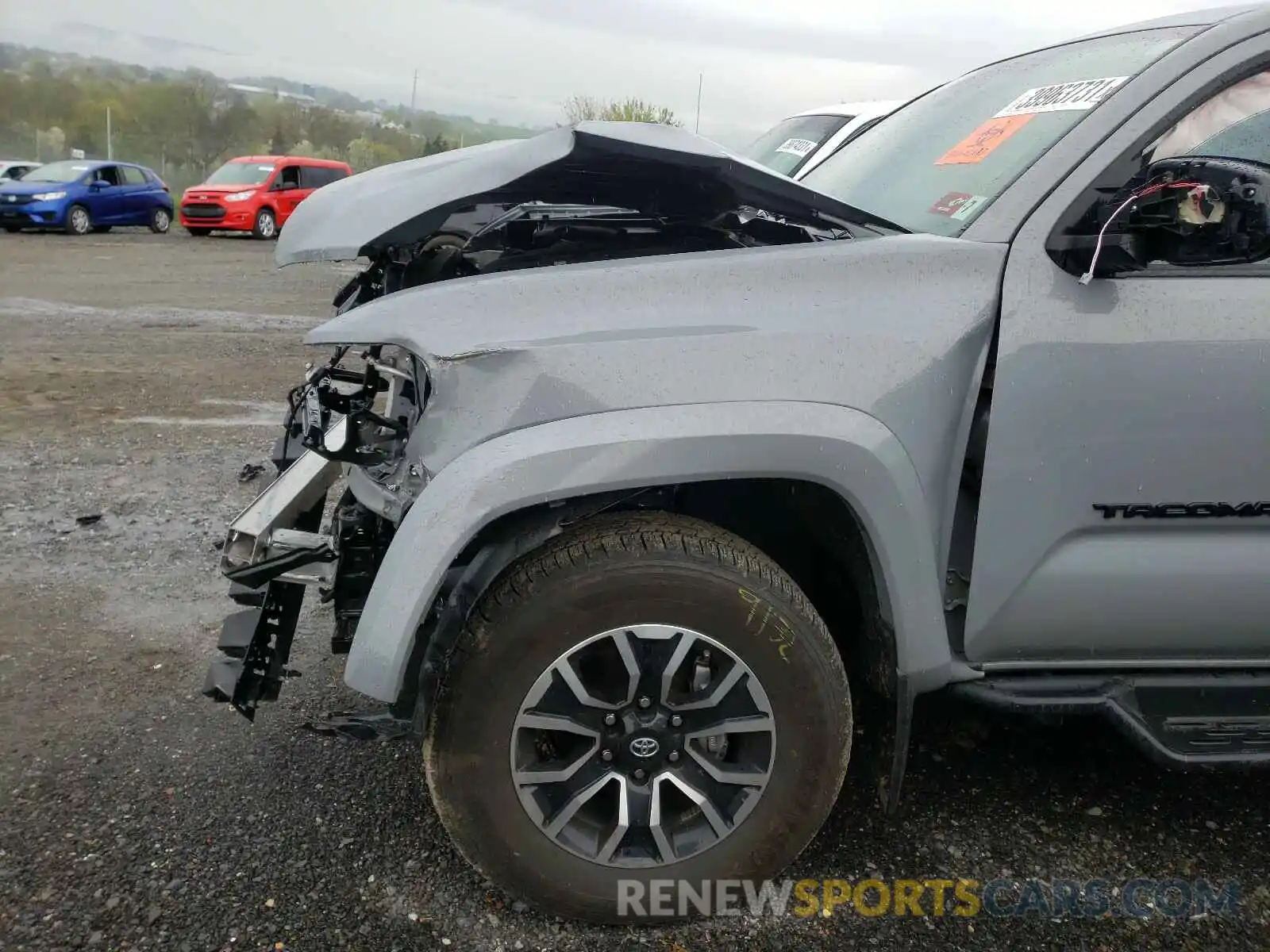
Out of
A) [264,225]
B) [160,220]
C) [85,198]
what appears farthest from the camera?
[160,220]

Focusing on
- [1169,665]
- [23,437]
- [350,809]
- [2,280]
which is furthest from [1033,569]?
[2,280]

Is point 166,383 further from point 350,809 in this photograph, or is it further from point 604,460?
point 604,460

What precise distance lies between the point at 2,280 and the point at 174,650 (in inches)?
439

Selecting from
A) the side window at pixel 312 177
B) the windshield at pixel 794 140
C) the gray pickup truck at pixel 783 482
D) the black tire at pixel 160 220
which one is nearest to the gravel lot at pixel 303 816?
the gray pickup truck at pixel 783 482

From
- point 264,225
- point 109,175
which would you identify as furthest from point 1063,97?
point 109,175

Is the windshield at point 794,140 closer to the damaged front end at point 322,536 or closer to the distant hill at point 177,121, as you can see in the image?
the damaged front end at point 322,536

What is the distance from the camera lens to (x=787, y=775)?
2283 millimetres

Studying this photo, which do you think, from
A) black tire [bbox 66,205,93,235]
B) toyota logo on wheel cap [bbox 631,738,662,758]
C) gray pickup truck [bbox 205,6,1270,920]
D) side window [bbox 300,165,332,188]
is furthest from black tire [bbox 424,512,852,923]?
side window [bbox 300,165,332,188]

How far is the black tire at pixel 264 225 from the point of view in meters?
21.6

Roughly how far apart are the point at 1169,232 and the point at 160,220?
23.2 metres

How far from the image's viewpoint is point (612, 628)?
84.1 inches

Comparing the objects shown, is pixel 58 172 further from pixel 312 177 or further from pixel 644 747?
pixel 644 747

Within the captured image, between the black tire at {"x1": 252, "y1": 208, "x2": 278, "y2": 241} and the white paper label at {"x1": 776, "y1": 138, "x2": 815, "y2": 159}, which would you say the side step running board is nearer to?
the white paper label at {"x1": 776, "y1": 138, "x2": 815, "y2": 159}

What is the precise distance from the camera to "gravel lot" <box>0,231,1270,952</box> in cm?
230
